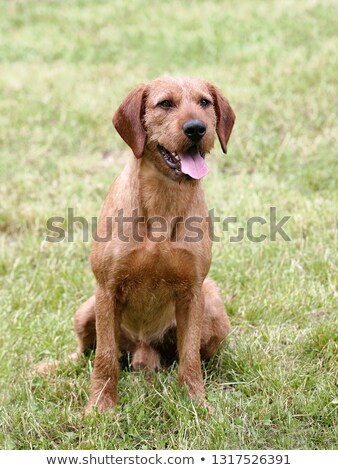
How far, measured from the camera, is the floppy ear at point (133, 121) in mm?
4348

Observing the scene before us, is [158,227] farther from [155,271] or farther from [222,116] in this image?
[222,116]

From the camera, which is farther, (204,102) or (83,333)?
(83,333)

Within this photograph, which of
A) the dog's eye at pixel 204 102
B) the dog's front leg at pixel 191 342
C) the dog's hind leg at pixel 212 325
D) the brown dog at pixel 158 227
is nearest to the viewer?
the brown dog at pixel 158 227

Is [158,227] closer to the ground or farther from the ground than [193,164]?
closer to the ground

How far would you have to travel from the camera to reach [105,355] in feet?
14.9

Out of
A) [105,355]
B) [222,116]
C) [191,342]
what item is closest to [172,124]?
[222,116]

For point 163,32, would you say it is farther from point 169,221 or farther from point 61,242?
point 169,221

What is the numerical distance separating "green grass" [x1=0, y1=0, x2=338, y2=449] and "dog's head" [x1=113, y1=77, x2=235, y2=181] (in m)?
1.35

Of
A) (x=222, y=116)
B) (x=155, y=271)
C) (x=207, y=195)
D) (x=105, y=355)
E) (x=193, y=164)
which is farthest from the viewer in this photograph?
(x=207, y=195)

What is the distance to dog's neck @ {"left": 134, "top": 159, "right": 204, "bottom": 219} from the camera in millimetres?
4410

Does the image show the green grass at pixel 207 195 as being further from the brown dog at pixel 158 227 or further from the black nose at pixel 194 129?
the black nose at pixel 194 129

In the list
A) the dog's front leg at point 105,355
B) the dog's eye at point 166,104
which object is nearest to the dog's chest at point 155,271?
the dog's front leg at point 105,355

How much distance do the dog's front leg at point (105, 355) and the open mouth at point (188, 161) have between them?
834 mm

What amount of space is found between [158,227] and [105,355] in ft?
2.74
